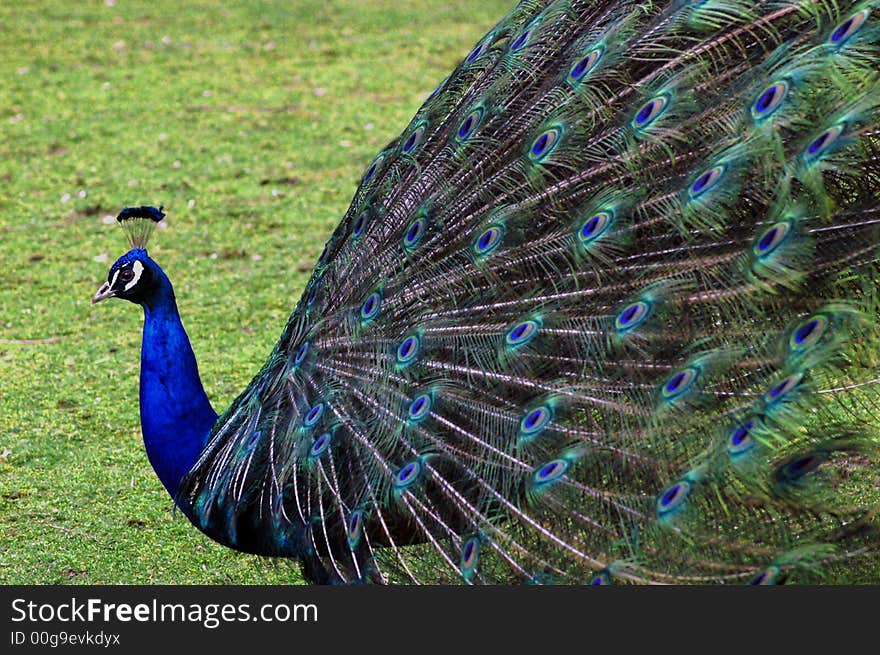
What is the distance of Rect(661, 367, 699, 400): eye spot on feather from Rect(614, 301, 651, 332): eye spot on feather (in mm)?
139

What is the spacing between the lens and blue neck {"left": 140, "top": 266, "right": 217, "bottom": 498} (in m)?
3.65

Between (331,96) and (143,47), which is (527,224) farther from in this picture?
(143,47)

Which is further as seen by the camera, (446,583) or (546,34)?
(546,34)

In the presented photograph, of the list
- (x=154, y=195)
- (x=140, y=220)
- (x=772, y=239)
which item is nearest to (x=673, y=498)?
(x=772, y=239)

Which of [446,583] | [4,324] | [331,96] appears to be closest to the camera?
[446,583]

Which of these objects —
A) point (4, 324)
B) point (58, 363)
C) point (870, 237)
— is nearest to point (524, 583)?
point (870, 237)

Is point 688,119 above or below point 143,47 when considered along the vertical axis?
below

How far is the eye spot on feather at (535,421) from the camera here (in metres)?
3.01

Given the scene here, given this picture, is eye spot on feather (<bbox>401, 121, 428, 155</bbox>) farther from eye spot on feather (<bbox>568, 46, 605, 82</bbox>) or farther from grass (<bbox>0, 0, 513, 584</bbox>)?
grass (<bbox>0, 0, 513, 584</bbox>)

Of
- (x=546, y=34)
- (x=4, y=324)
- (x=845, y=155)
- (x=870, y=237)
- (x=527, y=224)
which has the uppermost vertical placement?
(x=4, y=324)

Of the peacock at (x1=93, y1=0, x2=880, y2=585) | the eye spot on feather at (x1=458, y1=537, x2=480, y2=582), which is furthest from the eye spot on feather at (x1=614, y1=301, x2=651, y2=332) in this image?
the eye spot on feather at (x1=458, y1=537, x2=480, y2=582)

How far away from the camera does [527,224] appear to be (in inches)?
126

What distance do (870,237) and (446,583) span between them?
3.91ft

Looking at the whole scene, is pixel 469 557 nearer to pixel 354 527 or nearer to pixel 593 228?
pixel 354 527
